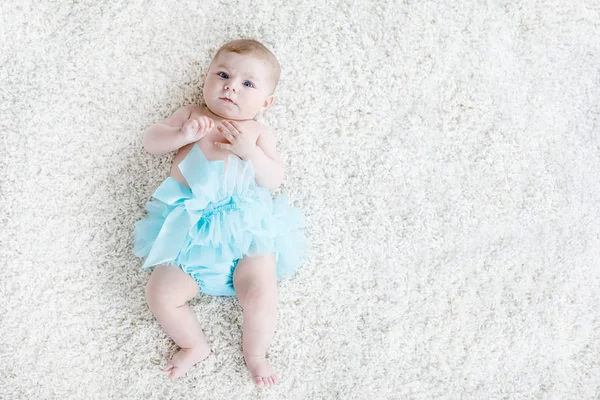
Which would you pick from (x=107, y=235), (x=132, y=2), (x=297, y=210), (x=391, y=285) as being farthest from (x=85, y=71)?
(x=391, y=285)

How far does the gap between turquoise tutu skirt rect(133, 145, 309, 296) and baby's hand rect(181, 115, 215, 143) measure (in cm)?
5

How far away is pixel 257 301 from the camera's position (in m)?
1.21

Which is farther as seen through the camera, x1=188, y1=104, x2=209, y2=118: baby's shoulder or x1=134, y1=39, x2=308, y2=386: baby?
x1=188, y1=104, x2=209, y2=118: baby's shoulder

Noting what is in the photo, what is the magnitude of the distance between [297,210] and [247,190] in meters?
0.16

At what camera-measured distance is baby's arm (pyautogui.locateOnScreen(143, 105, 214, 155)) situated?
119 cm

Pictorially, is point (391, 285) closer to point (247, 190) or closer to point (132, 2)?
point (247, 190)

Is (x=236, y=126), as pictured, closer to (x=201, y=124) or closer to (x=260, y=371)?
(x=201, y=124)

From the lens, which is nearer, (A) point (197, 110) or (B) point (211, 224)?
(B) point (211, 224)

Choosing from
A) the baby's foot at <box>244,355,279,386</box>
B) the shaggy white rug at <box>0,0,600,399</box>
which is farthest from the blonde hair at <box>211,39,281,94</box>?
the baby's foot at <box>244,355,279,386</box>

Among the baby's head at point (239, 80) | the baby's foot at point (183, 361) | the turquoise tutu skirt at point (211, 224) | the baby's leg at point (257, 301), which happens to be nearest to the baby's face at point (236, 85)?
the baby's head at point (239, 80)

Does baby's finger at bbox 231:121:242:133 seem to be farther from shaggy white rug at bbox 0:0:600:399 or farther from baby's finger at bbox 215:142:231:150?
shaggy white rug at bbox 0:0:600:399

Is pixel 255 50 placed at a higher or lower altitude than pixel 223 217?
higher

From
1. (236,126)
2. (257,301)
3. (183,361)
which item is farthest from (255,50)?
(183,361)

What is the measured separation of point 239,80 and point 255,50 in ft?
0.31
